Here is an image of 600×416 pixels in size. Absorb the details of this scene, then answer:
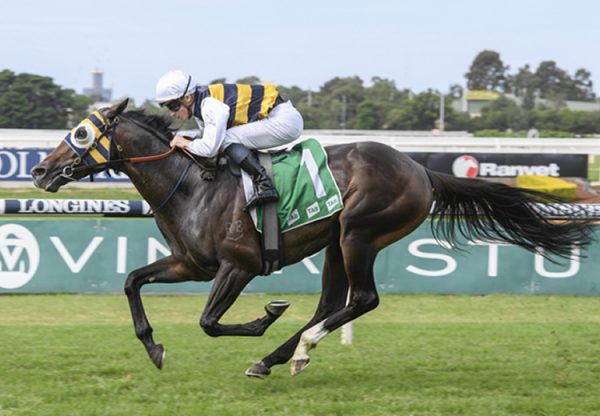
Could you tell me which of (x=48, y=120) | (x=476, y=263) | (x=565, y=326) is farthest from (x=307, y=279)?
(x=48, y=120)

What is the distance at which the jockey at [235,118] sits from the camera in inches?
220

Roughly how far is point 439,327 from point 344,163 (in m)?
2.38

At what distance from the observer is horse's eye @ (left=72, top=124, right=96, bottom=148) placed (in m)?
5.70

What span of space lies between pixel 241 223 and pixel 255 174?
0.30 meters

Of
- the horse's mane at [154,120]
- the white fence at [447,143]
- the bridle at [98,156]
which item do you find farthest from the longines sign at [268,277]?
the white fence at [447,143]

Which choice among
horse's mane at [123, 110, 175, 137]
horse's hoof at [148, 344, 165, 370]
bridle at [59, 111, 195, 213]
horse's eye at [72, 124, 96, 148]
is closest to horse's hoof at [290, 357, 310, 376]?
horse's hoof at [148, 344, 165, 370]

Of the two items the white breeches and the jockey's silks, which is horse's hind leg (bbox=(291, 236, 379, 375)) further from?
the jockey's silks

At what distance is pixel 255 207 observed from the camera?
5.66 metres

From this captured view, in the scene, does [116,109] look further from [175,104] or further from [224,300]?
[224,300]

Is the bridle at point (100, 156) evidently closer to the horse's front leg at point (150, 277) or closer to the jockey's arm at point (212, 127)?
the jockey's arm at point (212, 127)

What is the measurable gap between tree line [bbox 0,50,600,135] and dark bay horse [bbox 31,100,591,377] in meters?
27.1

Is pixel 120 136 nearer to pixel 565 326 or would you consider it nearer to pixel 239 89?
pixel 239 89

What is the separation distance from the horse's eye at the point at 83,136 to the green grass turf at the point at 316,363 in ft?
4.60

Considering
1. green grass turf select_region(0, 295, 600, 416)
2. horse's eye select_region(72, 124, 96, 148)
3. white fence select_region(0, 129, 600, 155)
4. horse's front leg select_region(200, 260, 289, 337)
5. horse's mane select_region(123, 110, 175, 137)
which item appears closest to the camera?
green grass turf select_region(0, 295, 600, 416)
